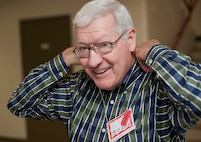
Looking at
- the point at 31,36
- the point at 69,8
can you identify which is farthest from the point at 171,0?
the point at 31,36

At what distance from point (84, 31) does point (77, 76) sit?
0.42m

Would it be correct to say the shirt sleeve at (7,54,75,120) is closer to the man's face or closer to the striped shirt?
the striped shirt

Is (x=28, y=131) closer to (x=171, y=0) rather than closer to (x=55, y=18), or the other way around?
→ (x=55, y=18)

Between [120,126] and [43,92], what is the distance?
50cm

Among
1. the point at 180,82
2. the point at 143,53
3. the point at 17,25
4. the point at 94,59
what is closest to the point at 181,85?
the point at 180,82

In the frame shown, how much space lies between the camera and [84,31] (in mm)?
1241

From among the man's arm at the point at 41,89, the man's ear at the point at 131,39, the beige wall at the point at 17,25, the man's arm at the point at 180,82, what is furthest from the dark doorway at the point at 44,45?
the man's arm at the point at 180,82

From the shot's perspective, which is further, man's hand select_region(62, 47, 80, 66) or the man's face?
man's hand select_region(62, 47, 80, 66)

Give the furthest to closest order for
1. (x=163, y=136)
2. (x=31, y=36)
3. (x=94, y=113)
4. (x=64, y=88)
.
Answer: (x=31, y=36) < (x=64, y=88) < (x=94, y=113) < (x=163, y=136)

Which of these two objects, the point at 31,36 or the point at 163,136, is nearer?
the point at 163,136

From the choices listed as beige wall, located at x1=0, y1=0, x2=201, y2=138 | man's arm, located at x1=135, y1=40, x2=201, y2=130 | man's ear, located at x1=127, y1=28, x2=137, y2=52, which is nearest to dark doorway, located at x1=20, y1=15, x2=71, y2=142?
beige wall, located at x1=0, y1=0, x2=201, y2=138

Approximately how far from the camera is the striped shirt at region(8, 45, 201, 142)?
3.71ft

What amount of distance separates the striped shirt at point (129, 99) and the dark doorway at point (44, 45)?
2.84 m

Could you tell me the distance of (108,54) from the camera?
1.25 meters
